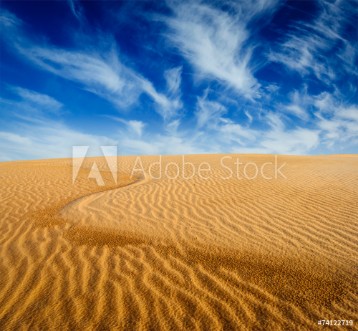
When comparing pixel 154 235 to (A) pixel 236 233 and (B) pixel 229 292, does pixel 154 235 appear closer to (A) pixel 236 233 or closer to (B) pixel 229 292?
(A) pixel 236 233

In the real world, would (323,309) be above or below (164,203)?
below

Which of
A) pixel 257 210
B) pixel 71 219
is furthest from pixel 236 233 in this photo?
pixel 71 219

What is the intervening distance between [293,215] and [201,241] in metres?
2.79

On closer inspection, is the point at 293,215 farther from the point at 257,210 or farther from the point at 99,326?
the point at 99,326

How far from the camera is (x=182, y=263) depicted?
4027mm

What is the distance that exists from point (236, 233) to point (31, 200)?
7579mm

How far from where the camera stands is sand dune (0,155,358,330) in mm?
2859

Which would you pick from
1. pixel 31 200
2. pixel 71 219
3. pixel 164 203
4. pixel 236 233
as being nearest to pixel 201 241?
pixel 236 233

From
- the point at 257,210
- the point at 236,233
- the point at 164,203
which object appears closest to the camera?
the point at 236,233

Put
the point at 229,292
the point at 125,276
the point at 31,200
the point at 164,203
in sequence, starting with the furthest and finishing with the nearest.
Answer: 1. the point at 31,200
2. the point at 164,203
3. the point at 125,276
4. the point at 229,292

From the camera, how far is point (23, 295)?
10.8 feet

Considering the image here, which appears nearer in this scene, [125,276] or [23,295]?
[23,295]

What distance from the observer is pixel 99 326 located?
2.73 metres

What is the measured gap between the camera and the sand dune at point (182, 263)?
2859 mm
